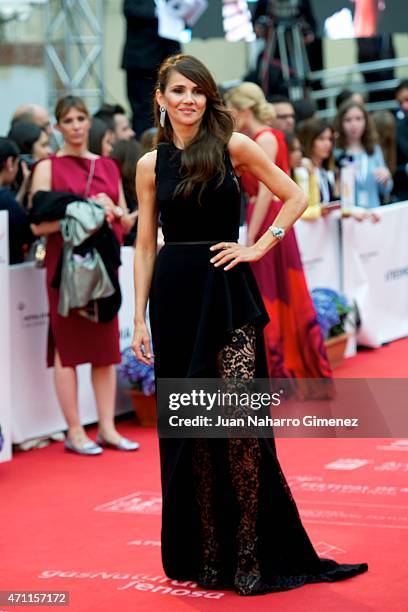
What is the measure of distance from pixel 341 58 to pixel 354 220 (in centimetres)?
749

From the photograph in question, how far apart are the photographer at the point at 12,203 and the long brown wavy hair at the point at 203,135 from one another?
252 cm

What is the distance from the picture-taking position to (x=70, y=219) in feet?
23.1

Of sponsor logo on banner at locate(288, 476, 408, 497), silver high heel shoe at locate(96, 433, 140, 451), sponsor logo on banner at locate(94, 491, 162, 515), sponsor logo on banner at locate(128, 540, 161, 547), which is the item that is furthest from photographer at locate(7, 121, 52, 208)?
sponsor logo on banner at locate(128, 540, 161, 547)

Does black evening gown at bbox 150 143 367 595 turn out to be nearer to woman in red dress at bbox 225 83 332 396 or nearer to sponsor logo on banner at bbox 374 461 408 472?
sponsor logo on banner at bbox 374 461 408 472

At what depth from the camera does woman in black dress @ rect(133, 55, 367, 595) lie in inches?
185

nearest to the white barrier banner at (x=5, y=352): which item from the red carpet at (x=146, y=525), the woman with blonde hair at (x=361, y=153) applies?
the red carpet at (x=146, y=525)

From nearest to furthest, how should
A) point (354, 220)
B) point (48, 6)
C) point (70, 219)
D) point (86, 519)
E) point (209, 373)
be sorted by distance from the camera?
point (209, 373)
point (86, 519)
point (70, 219)
point (354, 220)
point (48, 6)

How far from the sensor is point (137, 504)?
6246 millimetres

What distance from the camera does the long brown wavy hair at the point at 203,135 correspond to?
4648 millimetres

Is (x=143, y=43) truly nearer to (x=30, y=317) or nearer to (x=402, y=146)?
(x=402, y=146)

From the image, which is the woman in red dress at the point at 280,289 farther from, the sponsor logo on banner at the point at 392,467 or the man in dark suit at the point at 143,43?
the man in dark suit at the point at 143,43

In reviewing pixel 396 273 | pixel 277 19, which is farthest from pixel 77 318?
pixel 277 19

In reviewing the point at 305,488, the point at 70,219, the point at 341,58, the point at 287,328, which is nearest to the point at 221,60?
the point at 341,58

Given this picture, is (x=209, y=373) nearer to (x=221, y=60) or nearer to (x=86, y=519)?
(x=86, y=519)
